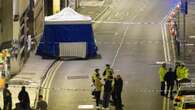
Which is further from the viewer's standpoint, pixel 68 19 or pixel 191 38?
pixel 191 38

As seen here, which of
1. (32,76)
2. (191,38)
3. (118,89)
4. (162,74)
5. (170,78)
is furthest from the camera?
(191,38)

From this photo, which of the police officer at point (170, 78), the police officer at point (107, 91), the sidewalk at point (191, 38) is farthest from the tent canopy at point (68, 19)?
the police officer at point (107, 91)

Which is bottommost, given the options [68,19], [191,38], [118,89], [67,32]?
[118,89]

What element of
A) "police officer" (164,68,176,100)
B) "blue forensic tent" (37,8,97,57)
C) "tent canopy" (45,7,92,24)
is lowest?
"police officer" (164,68,176,100)

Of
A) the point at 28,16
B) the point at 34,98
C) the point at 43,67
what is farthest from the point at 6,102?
the point at 28,16

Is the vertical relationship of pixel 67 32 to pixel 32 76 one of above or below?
above

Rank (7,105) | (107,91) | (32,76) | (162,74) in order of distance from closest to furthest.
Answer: (7,105), (107,91), (162,74), (32,76)

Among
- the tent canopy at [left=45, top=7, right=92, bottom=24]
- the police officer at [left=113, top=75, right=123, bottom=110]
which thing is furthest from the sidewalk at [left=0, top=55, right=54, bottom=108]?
the police officer at [left=113, top=75, right=123, bottom=110]

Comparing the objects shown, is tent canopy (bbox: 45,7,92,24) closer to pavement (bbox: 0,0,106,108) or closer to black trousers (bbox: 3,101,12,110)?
pavement (bbox: 0,0,106,108)

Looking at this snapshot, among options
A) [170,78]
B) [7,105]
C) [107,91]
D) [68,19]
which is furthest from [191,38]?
[7,105]

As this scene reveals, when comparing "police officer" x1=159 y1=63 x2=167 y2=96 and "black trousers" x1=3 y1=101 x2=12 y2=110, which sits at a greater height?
"police officer" x1=159 y1=63 x2=167 y2=96

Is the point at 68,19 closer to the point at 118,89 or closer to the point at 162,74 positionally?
the point at 162,74

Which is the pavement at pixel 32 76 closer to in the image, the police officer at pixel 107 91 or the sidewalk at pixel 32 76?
the sidewalk at pixel 32 76

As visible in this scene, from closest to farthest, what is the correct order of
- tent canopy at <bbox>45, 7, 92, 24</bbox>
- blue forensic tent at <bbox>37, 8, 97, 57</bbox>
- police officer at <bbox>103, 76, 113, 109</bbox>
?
police officer at <bbox>103, 76, 113, 109</bbox>
tent canopy at <bbox>45, 7, 92, 24</bbox>
blue forensic tent at <bbox>37, 8, 97, 57</bbox>
